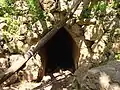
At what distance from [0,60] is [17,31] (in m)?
1.20

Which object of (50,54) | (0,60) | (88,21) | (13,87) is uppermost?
(88,21)

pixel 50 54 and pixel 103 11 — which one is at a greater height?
pixel 103 11

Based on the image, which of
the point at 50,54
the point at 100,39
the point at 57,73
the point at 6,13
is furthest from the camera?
the point at 50,54

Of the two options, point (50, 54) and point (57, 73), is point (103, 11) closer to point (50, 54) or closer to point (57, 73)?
point (57, 73)

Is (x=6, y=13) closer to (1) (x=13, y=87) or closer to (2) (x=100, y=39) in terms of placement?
(1) (x=13, y=87)

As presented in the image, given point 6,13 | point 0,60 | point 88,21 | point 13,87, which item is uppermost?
point 6,13

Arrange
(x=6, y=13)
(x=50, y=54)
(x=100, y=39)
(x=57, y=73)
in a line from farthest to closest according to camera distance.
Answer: (x=50, y=54) → (x=57, y=73) → (x=6, y=13) → (x=100, y=39)

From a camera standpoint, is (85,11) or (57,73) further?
(57,73)

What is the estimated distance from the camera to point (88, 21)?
7781 millimetres

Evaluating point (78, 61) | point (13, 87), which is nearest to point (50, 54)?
point (78, 61)

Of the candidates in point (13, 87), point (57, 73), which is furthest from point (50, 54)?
point (13, 87)

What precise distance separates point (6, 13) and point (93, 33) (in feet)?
10.6

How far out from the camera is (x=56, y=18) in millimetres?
8242

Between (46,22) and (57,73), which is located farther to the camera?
(57,73)
